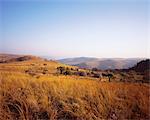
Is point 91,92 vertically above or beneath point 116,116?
above

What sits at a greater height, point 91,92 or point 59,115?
point 91,92

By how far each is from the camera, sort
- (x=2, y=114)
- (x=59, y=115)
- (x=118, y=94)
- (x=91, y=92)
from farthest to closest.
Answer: (x=118, y=94), (x=91, y=92), (x=59, y=115), (x=2, y=114)

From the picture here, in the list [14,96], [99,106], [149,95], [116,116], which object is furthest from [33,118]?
[149,95]

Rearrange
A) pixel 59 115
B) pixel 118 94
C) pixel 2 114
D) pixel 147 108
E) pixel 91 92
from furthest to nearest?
pixel 118 94 → pixel 91 92 → pixel 147 108 → pixel 59 115 → pixel 2 114

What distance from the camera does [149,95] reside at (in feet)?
19.2

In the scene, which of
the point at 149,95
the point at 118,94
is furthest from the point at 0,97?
the point at 149,95

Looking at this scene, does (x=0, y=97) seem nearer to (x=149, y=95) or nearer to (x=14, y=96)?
(x=14, y=96)

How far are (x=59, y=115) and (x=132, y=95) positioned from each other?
2336mm

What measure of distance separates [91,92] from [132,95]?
122 cm

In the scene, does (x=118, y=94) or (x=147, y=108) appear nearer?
(x=147, y=108)

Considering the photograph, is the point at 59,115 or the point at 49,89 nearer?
the point at 59,115

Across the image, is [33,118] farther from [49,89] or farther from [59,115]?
[49,89]

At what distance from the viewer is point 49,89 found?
6008 mm

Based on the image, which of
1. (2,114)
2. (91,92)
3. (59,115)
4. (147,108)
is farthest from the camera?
(91,92)
